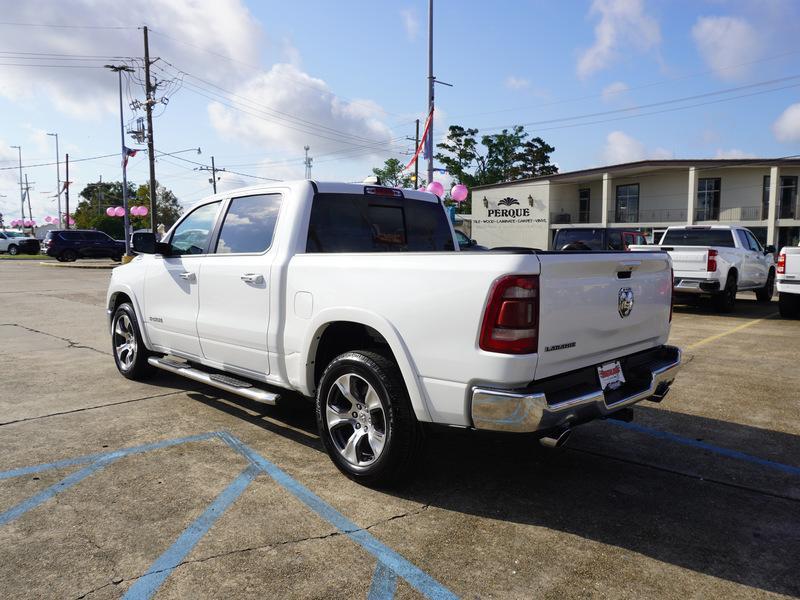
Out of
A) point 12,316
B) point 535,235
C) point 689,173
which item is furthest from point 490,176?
point 12,316

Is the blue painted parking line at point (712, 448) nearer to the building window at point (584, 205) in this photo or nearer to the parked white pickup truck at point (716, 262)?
the parked white pickup truck at point (716, 262)

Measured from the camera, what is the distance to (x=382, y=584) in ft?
8.64

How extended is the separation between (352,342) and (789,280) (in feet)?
33.9

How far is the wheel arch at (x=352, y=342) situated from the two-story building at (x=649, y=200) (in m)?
37.3

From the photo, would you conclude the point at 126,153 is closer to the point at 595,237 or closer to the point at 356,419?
the point at 595,237

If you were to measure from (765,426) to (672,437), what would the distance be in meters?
0.89

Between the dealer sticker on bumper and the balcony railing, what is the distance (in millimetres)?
39268

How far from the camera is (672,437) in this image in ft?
15.1

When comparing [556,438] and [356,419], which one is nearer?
[556,438]

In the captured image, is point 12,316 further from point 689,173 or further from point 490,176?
point 490,176

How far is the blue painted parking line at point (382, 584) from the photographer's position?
2.55 meters

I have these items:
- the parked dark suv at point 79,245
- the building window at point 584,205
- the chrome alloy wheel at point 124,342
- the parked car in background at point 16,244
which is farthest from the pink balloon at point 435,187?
the parked car in background at point 16,244

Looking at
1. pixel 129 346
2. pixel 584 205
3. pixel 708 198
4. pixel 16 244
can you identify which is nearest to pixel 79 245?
pixel 16 244

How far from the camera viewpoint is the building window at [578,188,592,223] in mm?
45150
